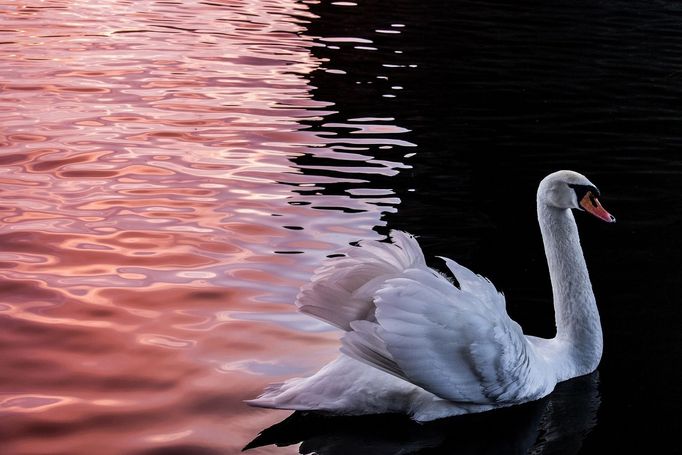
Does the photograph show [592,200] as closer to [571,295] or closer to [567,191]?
[567,191]

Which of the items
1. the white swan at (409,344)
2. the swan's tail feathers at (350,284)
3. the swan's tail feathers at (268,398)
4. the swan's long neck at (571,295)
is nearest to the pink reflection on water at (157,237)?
the swan's tail feathers at (268,398)

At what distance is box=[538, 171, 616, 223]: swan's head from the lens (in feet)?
22.5

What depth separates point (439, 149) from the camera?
13469mm

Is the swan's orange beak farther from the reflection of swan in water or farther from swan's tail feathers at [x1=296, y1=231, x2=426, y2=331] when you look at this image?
swan's tail feathers at [x1=296, y1=231, x2=426, y2=331]

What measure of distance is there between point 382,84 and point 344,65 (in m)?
1.90

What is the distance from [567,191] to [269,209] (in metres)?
3.78

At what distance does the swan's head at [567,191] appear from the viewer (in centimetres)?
686

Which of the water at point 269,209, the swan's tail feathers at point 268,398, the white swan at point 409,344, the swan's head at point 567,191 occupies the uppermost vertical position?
the swan's head at point 567,191

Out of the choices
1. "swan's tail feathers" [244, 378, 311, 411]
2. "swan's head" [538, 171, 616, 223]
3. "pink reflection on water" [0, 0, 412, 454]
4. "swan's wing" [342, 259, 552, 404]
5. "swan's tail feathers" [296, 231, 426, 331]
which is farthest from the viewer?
"swan's head" [538, 171, 616, 223]

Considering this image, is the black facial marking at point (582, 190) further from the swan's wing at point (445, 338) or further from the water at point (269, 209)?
the swan's wing at point (445, 338)

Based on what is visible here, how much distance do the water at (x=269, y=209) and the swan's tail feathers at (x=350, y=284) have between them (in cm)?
61

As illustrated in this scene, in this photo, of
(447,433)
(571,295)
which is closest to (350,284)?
(447,433)

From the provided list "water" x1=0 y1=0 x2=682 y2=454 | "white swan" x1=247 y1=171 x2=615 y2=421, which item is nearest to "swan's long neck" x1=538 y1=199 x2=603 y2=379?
"water" x1=0 y1=0 x2=682 y2=454

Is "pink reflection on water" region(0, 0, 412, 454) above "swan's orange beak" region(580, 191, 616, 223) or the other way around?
the other way around
